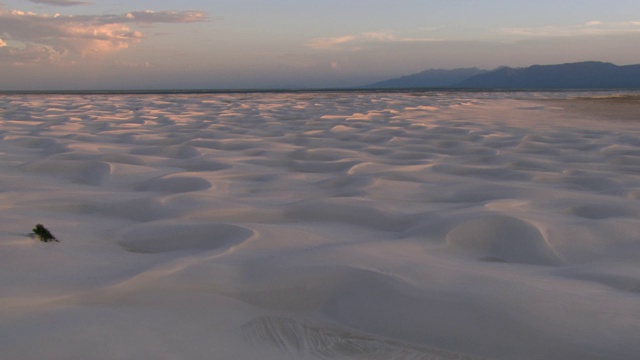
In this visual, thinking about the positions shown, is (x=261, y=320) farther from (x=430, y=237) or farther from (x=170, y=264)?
(x=430, y=237)

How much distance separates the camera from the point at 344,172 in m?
3.31

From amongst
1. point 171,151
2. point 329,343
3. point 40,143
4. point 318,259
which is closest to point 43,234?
point 318,259

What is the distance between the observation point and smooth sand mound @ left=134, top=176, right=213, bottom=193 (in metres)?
2.70

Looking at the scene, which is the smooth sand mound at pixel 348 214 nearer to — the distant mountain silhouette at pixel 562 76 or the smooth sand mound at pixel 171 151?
the smooth sand mound at pixel 171 151

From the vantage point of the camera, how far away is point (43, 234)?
1.83 m

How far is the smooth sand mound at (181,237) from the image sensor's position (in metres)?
1.80

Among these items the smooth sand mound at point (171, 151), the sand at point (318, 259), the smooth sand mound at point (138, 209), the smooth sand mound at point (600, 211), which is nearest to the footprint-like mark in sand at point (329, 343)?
the sand at point (318, 259)

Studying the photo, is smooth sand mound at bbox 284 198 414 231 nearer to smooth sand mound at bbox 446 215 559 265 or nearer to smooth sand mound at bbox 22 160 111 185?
smooth sand mound at bbox 446 215 559 265

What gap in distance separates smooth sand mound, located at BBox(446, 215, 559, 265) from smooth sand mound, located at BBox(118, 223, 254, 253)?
69 cm

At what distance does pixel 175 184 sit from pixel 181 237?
93cm

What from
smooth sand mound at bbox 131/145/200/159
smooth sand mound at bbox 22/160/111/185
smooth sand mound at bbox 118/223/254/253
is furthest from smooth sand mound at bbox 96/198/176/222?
smooth sand mound at bbox 131/145/200/159

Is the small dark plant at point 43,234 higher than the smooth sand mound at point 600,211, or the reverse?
the small dark plant at point 43,234

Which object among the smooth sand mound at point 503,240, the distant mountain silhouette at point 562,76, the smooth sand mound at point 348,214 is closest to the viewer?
the smooth sand mound at point 503,240

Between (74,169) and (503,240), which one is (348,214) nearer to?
(503,240)
